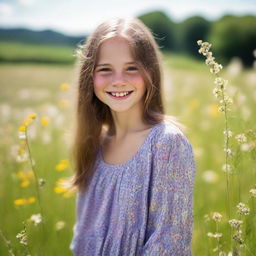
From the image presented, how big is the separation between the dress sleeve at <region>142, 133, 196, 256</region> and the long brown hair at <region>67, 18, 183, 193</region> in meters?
0.23

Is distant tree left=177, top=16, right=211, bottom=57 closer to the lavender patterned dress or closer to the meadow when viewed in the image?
the meadow

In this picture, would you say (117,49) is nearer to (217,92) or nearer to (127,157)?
(127,157)

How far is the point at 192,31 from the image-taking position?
4806 centimetres

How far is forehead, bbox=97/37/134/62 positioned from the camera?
6.31 feet

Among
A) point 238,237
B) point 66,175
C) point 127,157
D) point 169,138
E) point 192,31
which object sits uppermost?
point 192,31

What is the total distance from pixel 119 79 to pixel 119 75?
2 centimetres

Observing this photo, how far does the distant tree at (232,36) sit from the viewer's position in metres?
25.4

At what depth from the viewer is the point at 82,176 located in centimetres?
218

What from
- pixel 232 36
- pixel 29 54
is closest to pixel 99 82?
pixel 29 54

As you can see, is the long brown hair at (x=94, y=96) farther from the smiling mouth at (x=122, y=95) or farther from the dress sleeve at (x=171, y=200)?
the dress sleeve at (x=171, y=200)

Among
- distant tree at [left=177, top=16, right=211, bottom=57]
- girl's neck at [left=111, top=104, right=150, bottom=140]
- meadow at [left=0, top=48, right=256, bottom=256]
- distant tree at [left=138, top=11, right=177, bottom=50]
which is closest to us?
meadow at [left=0, top=48, right=256, bottom=256]

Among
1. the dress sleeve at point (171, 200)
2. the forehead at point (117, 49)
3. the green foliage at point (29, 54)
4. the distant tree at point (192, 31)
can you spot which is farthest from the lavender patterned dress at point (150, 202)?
the distant tree at point (192, 31)

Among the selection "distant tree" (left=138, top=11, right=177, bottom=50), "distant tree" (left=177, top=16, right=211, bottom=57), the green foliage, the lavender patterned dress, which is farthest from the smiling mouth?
"distant tree" (left=138, top=11, right=177, bottom=50)

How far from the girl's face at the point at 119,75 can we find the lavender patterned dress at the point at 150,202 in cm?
21
